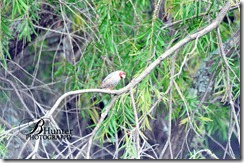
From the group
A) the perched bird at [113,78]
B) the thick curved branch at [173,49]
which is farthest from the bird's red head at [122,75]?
the thick curved branch at [173,49]

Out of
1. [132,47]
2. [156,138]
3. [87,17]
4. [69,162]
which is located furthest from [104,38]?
[156,138]

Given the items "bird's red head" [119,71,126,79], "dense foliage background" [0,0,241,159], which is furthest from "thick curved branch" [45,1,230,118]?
"bird's red head" [119,71,126,79]

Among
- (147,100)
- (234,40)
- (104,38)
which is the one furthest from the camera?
(234,40)

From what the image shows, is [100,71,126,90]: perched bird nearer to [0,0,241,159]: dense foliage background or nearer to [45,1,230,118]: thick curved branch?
[0,0,241,159]: dense foliage background

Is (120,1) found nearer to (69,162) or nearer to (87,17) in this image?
(87,17)

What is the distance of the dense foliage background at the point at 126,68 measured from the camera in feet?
11.0

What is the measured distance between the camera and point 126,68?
3.85 meters

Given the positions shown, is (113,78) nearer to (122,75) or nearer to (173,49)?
(122,75)

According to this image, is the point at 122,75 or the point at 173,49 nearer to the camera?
the point at 173,49

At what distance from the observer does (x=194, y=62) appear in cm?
500

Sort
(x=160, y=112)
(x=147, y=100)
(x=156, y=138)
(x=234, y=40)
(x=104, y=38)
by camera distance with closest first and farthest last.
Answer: (x=147, y=100)
(x=104, y=38)
(x=234, y=40)
(x=160, y=112)
(x=156, y=138)

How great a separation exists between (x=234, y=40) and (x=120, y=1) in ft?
2.96

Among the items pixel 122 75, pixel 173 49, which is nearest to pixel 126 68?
pixel 122 75

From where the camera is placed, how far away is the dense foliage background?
3.34 m
